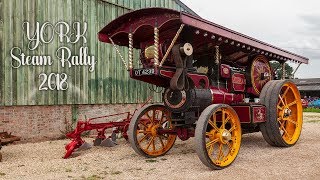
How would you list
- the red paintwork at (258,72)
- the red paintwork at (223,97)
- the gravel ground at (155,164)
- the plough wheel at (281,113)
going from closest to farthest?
the gravel ground at (155,164) < the red paintwork at (223,97) < the plough wheel at (281,113) < the red paintwork at (258,72)

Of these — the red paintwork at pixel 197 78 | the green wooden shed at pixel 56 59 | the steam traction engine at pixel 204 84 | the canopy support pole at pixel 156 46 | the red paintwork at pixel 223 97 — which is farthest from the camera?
the green wooden shed at pixel 56 59

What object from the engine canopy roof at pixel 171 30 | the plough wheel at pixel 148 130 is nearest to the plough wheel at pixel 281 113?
the engine canopy roof at pixel 171 30

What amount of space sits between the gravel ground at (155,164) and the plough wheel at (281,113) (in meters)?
0.24

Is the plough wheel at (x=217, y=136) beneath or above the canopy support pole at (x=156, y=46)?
beneath

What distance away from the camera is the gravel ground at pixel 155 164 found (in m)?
5.21

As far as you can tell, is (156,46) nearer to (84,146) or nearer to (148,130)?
(148,130)

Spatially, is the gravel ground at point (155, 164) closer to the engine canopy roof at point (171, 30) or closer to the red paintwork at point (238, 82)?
the red paintwork at point (238, 82)

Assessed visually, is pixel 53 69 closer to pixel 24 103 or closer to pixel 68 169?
pixel 24 103

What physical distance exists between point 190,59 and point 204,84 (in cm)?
55

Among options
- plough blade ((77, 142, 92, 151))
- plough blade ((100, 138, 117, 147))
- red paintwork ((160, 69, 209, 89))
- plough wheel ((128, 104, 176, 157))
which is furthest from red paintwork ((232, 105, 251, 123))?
plough blade ((77, 142, 92, 151))

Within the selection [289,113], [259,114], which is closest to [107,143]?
[259,114]

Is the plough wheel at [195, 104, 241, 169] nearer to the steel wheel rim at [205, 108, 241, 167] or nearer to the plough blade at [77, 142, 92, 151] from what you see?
the steel wheel rim at [205, 108, 241, 167]

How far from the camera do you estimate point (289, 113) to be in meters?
7.50

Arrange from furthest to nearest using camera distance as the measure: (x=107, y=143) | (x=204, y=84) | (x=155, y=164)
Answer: (x=107, y=143)
(x=204, y=84)
(x=155, y=164)
